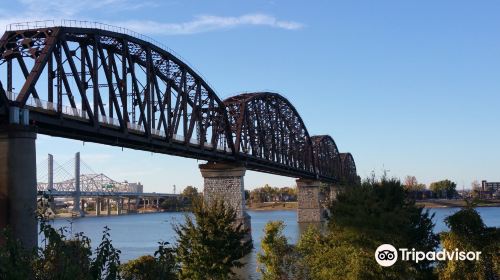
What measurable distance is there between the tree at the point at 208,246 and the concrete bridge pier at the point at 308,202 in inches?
4230

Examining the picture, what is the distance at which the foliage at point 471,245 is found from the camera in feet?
79.8

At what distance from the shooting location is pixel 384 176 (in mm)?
36594

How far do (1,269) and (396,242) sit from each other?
21.7m

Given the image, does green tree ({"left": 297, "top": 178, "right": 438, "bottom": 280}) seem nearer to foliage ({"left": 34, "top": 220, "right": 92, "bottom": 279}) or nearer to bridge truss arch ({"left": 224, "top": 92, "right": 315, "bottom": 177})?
foliage ({"left": 34, "top": 220, "right": 92, "bottom": 279})

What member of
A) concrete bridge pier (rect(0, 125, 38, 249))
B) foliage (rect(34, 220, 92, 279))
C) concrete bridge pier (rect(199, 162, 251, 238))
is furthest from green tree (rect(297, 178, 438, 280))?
concrete bridge pier (rect(199, 162, 251, 238))

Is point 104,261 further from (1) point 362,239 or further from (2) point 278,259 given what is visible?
(2) point 278,259

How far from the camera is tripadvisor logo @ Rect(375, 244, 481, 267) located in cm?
2469

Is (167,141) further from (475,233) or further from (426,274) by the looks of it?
(475,233)

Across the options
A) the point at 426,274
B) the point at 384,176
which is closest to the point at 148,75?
the point at 384,176

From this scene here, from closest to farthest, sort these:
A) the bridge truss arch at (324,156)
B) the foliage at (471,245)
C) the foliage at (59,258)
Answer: the foliage at (59,258)
the foliage at (471,245)
the bridge truss arch at (324,156)

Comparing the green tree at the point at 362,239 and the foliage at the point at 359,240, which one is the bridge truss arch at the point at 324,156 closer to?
the foliage at the point at 359,240

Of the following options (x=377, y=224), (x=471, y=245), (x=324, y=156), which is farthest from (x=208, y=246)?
(x=324, y=156)

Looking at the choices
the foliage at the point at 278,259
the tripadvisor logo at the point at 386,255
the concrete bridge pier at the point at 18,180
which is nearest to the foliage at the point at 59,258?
the tripadvisor logo at the point at 386,255

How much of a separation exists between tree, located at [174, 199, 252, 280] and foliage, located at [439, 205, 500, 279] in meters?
10.8
